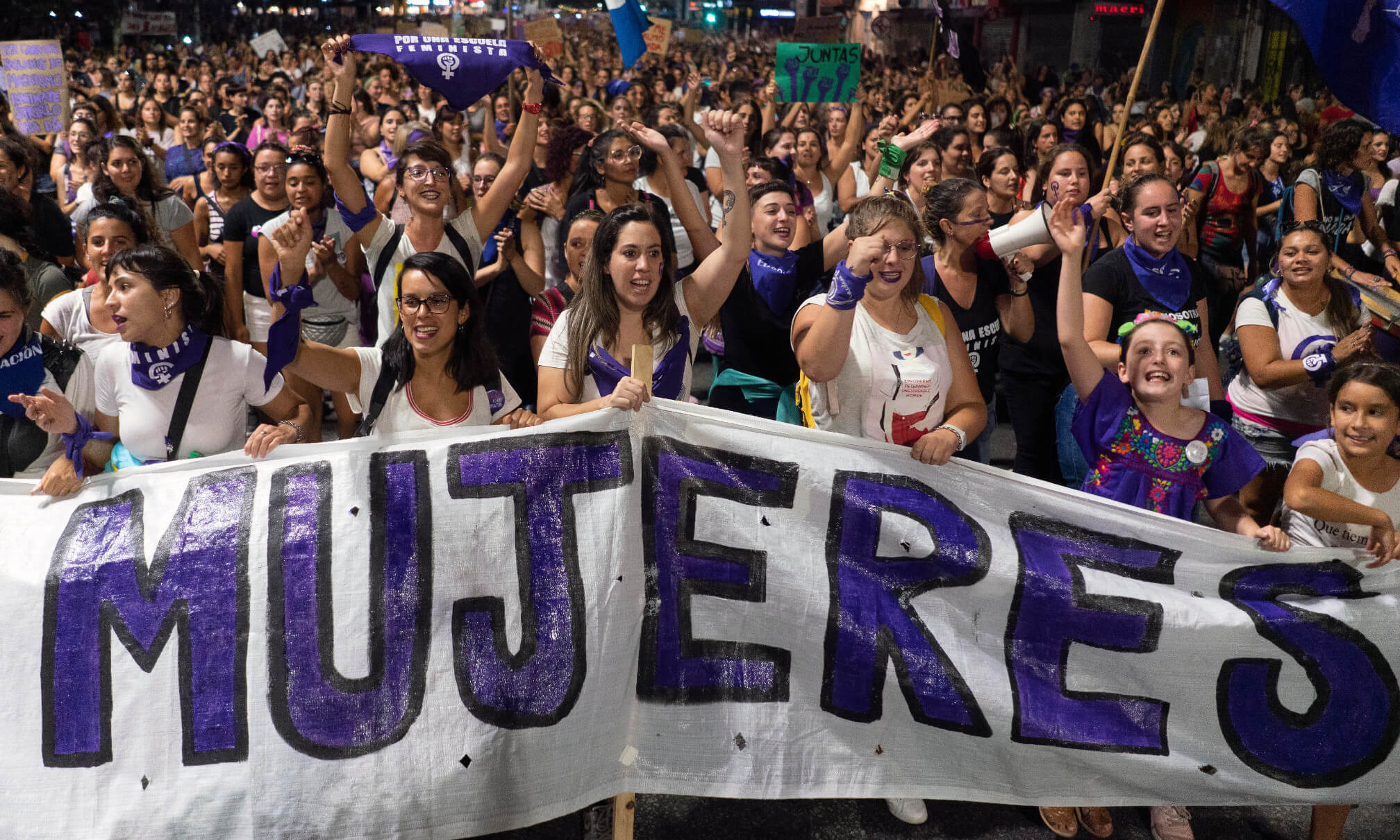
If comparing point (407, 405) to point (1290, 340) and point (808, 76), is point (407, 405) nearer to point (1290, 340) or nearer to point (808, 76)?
point (1290, 340)

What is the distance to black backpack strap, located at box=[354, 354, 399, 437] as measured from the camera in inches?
131

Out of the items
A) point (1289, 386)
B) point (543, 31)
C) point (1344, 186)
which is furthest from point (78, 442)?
point (543, 31)

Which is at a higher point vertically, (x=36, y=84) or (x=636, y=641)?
(x=36, y=84)

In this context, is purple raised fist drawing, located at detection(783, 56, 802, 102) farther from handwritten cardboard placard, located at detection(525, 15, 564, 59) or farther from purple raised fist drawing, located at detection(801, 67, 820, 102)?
handwritten cardboard placard, located at detection(525, 15, 564, 59)

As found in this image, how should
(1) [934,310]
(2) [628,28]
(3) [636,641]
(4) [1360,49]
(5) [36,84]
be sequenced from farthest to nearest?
1. (5) [36,84]
2. (2) [628,28]
3. (4) [1360,49]
4. (1) [934,310]
5. (3) [636,641]

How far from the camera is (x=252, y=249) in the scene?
17.3 feet

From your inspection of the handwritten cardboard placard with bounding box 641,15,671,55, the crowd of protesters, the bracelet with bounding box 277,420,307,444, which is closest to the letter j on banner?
the crowd of protesters

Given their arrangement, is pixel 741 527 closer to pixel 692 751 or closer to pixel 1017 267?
pixel 692 751

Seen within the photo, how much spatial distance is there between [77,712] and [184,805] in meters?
0.36

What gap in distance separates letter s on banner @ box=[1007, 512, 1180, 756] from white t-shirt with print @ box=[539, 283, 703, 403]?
3.70 feet

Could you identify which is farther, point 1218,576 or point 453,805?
point 1218,576

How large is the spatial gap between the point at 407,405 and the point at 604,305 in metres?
0.66

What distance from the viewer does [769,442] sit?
318 cm

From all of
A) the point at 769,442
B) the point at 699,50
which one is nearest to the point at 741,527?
the point at 769,442
